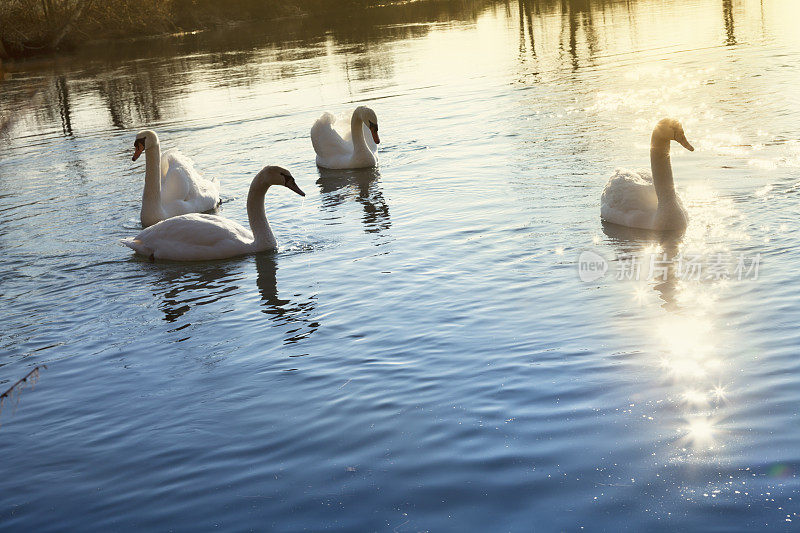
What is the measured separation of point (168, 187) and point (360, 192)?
8.77ft

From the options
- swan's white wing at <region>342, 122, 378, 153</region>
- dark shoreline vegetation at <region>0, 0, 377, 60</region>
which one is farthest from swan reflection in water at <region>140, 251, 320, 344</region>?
dark shoreline vegetation at <region>0, 0, 377, 60</region>

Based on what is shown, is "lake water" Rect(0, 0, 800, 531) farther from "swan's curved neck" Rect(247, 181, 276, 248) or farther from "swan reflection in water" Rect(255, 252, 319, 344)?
"swan's curved neck" Rect(247, 181, 276, 248)

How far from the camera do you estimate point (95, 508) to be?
17.4ft

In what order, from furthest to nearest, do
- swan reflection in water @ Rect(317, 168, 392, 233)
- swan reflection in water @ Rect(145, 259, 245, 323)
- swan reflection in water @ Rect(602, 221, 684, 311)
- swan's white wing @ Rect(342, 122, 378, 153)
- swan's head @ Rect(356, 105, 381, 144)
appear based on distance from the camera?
1. swan's white wing @ Rect(342, 122, 378, 153)
2. swan's head @ Rect(356, 105, 381, 144)
3. swan reflection in water @ Rect(317, 168, 392, 233)
4. swan reflection in water @ Rect(145, 259, 245, 323)
5. swan reflection in water @ Rect(602, 221, 684, 311)

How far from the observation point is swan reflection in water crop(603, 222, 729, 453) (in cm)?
554

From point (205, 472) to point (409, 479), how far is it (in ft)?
4.04

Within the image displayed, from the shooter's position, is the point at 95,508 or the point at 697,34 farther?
the point at 697,34

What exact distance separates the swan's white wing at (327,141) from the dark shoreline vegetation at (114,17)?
38076mm

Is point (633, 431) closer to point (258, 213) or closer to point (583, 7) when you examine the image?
point (258, 213)

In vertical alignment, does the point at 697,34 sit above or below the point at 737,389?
above

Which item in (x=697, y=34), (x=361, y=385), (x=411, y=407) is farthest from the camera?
(x=697, y=34)

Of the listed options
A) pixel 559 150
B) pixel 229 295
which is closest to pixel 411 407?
pixel 229 295

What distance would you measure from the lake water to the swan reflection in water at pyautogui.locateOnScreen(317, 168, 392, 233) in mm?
81

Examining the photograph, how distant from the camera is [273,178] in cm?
1063
